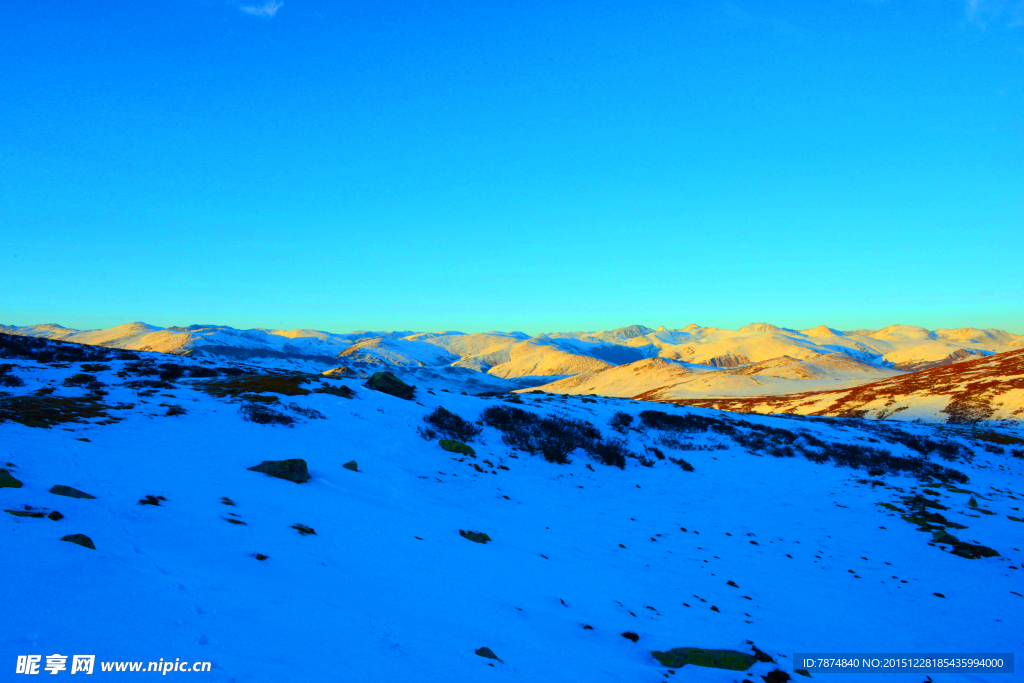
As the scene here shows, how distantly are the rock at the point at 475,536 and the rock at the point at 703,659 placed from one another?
4.09 m

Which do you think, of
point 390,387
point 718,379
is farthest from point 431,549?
point 718,379

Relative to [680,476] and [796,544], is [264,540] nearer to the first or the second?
[796,544]

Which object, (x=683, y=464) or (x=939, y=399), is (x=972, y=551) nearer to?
(x=683, y=464)

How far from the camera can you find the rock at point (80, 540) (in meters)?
5.48

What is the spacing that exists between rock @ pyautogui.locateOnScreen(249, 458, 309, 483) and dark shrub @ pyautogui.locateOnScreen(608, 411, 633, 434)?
1825 cm

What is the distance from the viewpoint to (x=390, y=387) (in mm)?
25297

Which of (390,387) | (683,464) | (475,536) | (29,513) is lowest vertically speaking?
(683,464)

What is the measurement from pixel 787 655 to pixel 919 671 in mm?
2178

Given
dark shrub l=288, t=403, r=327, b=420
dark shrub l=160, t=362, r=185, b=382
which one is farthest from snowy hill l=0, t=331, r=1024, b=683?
dark shrub l=160, t=362, r=185, b=382

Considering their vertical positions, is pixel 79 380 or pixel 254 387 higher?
pixel 79 380

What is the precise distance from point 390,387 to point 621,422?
45.5ft

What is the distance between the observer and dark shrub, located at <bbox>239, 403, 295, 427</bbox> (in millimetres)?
15414

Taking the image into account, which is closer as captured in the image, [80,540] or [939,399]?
[80,540]

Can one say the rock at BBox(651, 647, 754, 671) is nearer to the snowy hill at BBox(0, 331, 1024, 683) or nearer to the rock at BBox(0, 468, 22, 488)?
the snowy hill at BBox(0, 331, 1024, 683)
